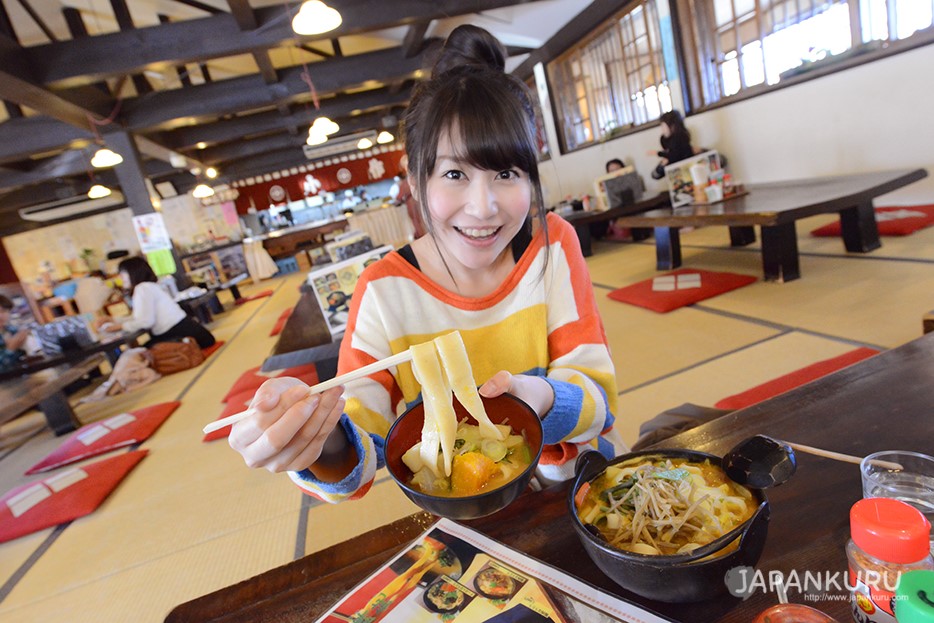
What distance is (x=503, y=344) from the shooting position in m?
1.15

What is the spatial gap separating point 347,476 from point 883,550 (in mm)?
675

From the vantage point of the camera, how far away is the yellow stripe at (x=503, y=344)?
1.14 metres

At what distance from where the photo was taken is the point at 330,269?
2162mm

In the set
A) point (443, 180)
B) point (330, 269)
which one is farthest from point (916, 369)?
point (330, 269)

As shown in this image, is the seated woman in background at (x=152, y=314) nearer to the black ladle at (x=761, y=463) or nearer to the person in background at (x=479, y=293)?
the person in background at (x=479, y=293)

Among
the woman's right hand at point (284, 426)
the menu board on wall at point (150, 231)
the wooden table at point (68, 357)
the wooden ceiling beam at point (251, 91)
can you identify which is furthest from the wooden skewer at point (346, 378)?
the menu board on wall at point (150, 231)

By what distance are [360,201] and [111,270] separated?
23.5 feet

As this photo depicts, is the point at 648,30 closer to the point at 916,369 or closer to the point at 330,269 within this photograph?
A: the point at 330,269

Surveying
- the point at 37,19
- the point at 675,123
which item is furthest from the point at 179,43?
the point at 675,123

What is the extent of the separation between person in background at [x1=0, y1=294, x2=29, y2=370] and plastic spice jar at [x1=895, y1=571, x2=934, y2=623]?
6.54 m

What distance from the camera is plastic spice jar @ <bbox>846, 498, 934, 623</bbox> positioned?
406mm

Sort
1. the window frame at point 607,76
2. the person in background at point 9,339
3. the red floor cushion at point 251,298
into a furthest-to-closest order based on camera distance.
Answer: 1. the red floor cushion at point 251,298
2. the window frame at point 607,76
3. the person in background at point 9,339

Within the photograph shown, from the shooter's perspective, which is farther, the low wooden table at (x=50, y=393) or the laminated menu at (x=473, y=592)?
the low wooden table at (x=50, y=393)

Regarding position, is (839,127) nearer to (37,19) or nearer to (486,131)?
(486,131)
